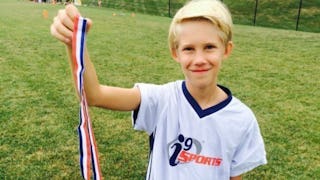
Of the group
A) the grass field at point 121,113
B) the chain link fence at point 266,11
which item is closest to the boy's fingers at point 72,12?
the grass field at point 121,113

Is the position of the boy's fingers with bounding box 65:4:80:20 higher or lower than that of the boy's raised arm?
higher

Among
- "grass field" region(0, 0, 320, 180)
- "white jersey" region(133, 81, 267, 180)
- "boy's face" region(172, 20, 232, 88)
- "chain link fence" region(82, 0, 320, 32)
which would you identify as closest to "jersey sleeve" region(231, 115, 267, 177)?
"white jersey" region(133, 81, 267, 180)

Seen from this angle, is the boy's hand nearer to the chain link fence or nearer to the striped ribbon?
the striped ribbon

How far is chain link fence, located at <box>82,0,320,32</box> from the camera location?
21.4 metres

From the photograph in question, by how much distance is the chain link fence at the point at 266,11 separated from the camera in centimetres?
2136

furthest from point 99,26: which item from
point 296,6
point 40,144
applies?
point 296,6

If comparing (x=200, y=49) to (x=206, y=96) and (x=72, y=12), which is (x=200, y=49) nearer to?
(x=206, y=96)

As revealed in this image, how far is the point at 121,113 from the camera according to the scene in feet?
16.5

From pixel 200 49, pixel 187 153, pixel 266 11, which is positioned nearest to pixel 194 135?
pixel 187 153

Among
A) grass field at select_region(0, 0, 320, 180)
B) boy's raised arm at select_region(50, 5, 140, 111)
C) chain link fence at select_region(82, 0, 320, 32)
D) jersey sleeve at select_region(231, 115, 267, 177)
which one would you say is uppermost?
boy's raised arm at select_region(50, 5, 140, 111)

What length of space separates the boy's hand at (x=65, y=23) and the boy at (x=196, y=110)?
29 centimetres

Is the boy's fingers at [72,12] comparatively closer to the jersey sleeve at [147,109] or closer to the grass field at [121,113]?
the jersey sleeve at [147,109]

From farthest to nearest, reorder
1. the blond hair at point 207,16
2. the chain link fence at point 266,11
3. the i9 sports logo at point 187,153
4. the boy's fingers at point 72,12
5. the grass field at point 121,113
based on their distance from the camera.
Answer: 1. the chain link fence at point 266,11
2. the grass field at point 121,113
3. the i9 sports logo at point 187,153
4. the blond hair at point 207,16
5. the boy's fingers at point 72,12

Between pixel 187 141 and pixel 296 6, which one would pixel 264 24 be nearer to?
pixel 296 6
